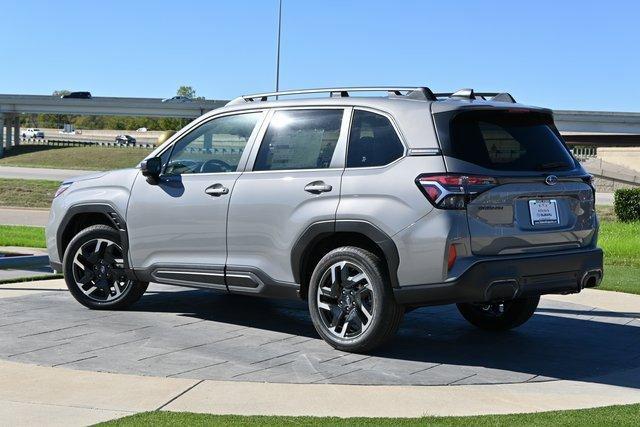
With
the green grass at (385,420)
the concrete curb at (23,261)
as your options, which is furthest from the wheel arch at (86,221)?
the green grass at (385,420)

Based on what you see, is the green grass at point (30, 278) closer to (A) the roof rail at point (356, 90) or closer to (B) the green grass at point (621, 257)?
(A) the roof rail at point (356, 90)

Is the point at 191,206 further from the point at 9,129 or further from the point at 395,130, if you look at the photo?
the point at 9,129

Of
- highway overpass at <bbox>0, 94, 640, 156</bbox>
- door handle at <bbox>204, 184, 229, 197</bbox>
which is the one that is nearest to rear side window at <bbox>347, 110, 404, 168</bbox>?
door handle at <bbox>204, 184, 229, 197</bbox>

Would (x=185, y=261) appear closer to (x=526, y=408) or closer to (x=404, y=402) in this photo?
(x=404, y=402)

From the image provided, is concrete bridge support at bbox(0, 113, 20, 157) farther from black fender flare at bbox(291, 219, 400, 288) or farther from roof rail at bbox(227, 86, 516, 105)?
black fender flare at bbox(291, 219, 400, 288)

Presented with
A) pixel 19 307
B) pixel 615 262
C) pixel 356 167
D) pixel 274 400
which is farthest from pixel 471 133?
pixel 615 262

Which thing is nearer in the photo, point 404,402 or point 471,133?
point 404,402

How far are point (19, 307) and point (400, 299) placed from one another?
3980mm

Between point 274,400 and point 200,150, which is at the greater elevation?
point 200,150

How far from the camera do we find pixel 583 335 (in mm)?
8289

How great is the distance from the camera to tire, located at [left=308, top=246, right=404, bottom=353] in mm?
6957

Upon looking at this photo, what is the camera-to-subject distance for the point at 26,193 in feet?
127

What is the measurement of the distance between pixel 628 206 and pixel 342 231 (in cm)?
2213

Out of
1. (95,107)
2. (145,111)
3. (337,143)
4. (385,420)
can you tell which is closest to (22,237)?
(337,143)
